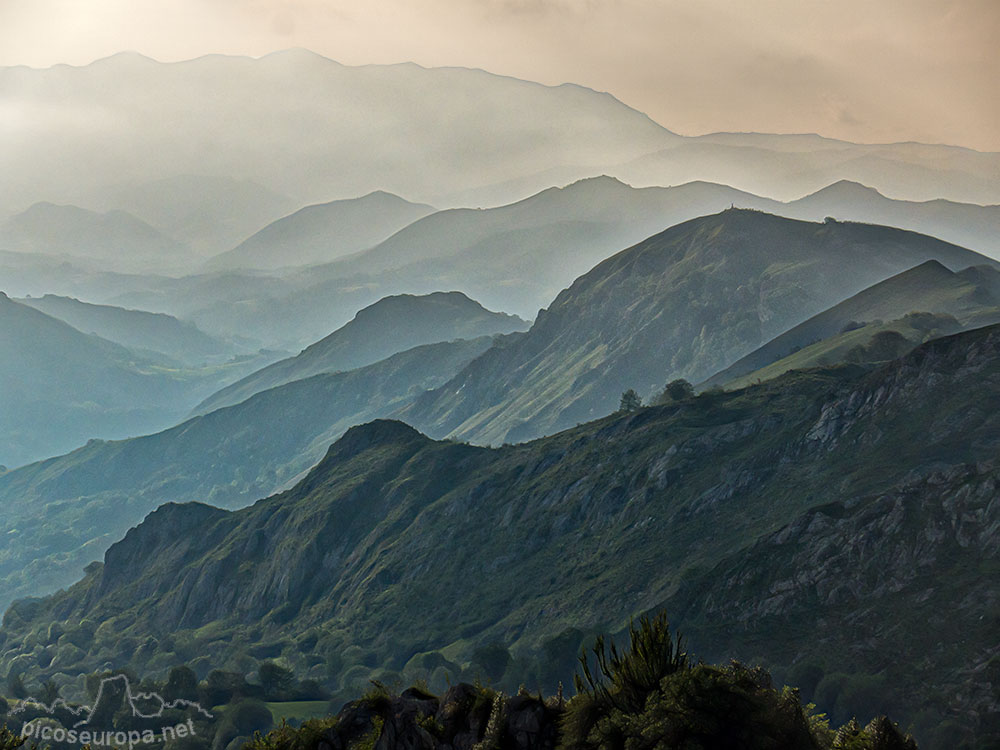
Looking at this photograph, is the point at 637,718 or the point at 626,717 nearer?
the point at 637,718

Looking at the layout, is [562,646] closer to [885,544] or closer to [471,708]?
[885,544]

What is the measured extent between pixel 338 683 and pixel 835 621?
10123 centimetres

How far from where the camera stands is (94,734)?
160000mm

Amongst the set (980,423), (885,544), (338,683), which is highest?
(980,423)

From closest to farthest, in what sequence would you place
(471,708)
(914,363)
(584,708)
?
1. (584,708)
2. (471,708)
3. (914,363)

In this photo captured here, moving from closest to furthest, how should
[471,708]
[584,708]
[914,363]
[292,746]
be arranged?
[584,708]
[471,708]
[292,746]
[914,363]

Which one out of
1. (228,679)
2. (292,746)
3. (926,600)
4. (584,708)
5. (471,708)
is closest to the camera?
(584,708)

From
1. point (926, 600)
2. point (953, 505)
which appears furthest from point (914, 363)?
point (926, 600)

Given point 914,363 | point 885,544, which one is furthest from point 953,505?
point 914,363

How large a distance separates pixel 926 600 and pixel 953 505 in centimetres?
1745

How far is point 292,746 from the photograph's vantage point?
50.1 m

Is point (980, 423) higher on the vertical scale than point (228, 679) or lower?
higher

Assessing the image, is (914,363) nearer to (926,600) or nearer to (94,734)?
(926,600)

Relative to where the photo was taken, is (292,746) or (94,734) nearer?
(292,746)
